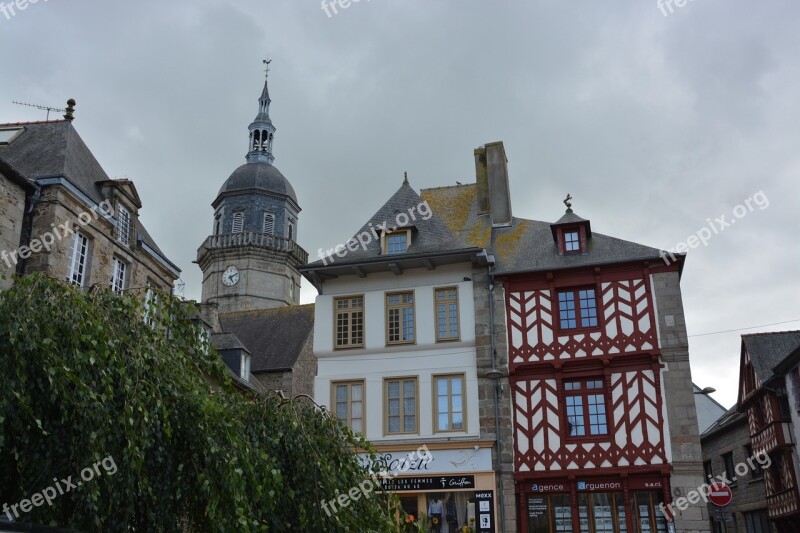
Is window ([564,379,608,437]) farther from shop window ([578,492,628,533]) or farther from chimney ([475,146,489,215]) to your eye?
chimney ([475,146,489,215])

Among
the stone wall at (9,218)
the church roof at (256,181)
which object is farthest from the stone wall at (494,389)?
the church roof at (256,181)

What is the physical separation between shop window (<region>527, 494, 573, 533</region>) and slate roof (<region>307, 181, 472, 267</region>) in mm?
5906

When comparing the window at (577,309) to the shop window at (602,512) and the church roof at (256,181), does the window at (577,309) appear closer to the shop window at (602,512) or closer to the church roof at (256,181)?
the shop window at (602,512)

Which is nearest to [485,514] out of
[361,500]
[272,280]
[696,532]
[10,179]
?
[696,532]

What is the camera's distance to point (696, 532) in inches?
618

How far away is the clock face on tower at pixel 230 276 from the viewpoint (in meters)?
A: 39.8

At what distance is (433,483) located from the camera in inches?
681

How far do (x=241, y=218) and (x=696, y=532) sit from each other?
30.6 m

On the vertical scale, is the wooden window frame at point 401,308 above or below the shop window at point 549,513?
above

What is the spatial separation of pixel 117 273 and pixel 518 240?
31.2 ft

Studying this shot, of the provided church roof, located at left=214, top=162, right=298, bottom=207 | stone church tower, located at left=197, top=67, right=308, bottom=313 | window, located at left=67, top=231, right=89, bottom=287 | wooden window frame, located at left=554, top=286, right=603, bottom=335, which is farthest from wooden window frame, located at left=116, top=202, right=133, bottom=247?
church roof, located at left=214, top=162, right=298, bottom=207

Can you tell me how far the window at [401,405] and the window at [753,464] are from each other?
42.8 ft

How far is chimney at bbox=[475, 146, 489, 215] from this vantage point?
21.3 meters

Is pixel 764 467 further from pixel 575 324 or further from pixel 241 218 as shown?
pixel 241 218
